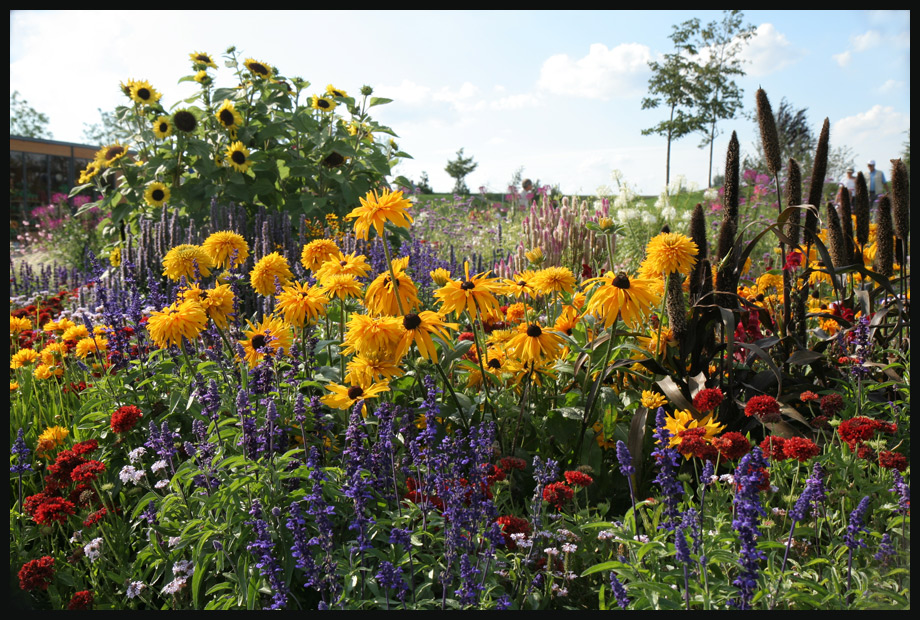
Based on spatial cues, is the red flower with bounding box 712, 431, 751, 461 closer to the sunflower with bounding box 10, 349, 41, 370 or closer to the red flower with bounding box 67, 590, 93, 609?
the red flower with bounding box 67, 590, 93, 609

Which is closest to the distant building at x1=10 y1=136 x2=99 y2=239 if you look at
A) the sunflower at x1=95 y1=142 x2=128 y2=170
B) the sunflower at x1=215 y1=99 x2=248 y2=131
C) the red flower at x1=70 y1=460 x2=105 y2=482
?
the sunflower at x1=95 y1=142 x2=128 y2=170

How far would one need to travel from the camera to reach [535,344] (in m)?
2.47

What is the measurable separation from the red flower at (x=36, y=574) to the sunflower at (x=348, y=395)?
0.93 metres

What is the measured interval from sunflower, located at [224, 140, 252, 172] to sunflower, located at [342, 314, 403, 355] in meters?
4.23

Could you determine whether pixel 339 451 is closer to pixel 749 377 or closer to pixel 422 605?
pixel 422 605

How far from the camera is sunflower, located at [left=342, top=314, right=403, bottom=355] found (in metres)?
2.22

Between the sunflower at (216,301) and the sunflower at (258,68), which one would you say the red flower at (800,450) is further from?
the sunflower at (258,68)

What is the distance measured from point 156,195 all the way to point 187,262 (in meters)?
3.35

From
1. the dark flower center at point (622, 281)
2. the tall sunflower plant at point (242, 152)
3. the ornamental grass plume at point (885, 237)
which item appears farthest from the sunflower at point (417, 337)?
the tall sunflower plant at point (242, 152)

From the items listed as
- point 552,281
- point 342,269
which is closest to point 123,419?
point 342,269

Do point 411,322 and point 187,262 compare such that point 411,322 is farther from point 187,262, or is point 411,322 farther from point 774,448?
point 187,262

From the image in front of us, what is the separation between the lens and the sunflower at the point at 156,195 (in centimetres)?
593

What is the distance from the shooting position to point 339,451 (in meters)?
2.55
